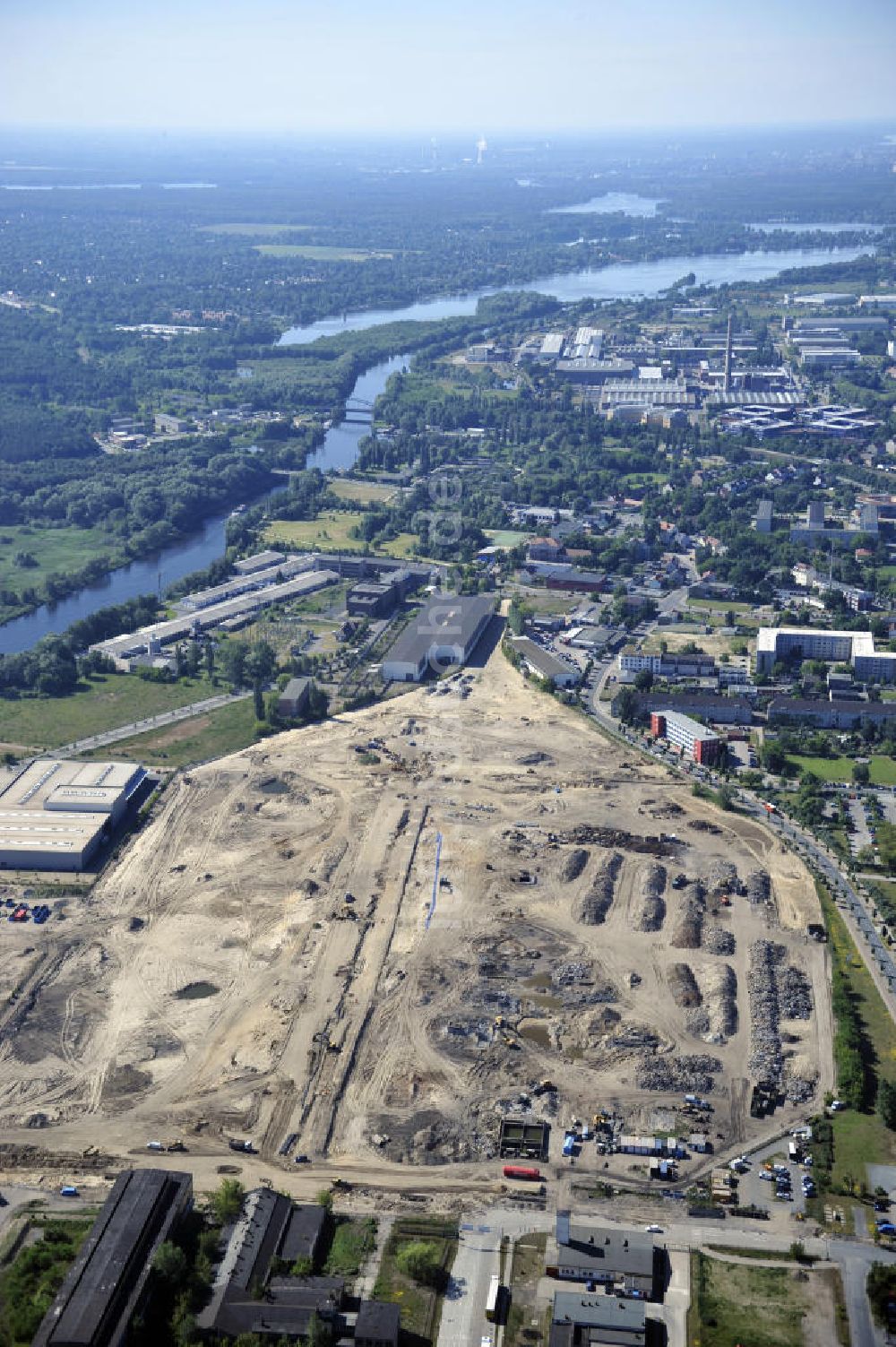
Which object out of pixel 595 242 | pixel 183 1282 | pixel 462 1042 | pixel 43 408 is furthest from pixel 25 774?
pixel 595 242

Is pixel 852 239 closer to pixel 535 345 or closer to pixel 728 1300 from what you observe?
pixel 535 345

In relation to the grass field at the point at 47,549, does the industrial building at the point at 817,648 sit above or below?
above

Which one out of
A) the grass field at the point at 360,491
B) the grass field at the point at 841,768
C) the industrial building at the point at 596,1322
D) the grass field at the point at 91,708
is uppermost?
the industrial building at the point at 596,1322

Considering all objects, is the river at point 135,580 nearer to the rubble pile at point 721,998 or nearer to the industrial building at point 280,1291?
the rubble pile at point 721,998

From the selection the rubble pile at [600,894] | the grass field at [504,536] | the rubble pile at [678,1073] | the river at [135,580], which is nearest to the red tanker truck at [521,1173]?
the rubble pile at [678,1073]

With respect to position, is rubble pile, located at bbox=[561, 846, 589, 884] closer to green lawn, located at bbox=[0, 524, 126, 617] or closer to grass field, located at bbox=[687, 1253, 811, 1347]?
grass field, located at bbox=[687, 1253, 811, 1347]

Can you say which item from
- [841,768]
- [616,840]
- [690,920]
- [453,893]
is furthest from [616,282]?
[690,920]
